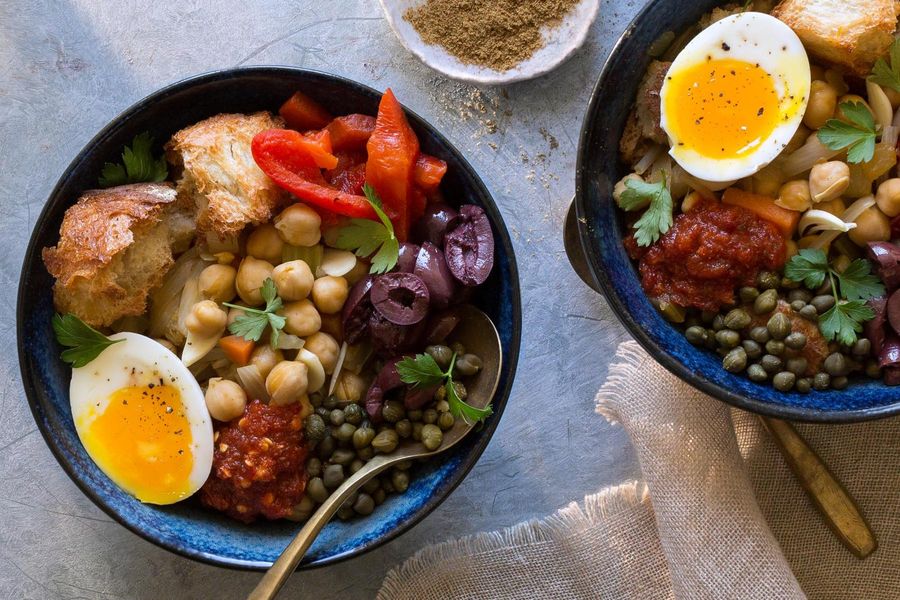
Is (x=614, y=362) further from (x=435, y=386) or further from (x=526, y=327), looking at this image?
(x=435, y=386)

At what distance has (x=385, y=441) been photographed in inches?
100

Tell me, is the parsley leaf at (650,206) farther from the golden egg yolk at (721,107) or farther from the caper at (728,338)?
the caper at (728,338)

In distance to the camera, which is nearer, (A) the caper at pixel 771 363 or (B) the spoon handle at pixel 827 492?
(A) the caper at pixel 771 363

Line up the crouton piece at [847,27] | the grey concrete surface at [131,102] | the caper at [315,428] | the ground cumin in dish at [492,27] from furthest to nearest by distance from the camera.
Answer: the ground cumin in dish at [492,27] < the grey concrete surface at [131,102] < the caper at [315,428] < the crouton piece at [847,27]

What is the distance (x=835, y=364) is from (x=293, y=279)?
5.37ft

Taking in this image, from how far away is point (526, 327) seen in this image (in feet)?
9.75

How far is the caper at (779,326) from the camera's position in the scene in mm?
2438

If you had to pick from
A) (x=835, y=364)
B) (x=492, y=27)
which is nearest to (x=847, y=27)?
(x=835, y=364)

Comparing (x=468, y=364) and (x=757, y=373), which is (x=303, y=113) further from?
(x=757, y=373)

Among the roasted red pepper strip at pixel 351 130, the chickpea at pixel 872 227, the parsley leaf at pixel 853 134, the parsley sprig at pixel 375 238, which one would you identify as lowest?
the parsley sprig at pixel 375 238

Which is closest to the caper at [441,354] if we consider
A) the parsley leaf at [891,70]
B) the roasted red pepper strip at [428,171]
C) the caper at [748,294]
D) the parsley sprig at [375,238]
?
the parsley sprig at [375,238]

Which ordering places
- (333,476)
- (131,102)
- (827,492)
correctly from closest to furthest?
1. (333,476)
2. (827,492)
3. (131,102)

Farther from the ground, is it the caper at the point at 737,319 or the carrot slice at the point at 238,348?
the caper at the point at 737,319

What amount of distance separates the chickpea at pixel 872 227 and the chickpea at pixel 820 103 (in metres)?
0.30
